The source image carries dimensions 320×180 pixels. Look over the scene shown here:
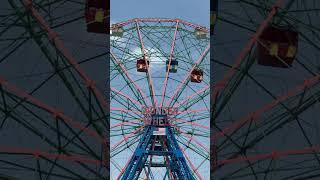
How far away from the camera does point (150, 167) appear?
27.2m

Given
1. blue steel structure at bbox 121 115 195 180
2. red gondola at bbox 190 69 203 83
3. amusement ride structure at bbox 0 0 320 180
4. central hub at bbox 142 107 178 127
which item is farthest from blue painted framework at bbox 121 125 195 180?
amusement ride structure at bbox 0 0 320 180

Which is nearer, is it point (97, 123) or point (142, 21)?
point (97, 123)

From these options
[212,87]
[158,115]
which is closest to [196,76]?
[158,115]

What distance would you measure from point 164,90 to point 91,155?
1293 cm

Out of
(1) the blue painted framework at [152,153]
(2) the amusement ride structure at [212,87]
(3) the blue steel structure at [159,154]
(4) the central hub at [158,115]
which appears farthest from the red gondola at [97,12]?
(1) the blue painted framework at [152,153]

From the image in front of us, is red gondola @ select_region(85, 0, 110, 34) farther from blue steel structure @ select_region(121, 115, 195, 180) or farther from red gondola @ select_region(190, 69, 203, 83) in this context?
red gondola @ select_region(190, 69, 203, 83)

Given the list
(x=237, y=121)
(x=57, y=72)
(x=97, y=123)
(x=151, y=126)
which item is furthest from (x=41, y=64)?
(x=151, y=126)

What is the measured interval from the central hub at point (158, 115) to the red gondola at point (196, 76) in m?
1.87

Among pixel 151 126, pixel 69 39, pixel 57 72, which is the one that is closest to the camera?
pixel 57 72

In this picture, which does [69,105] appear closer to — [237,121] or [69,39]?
[69,39]

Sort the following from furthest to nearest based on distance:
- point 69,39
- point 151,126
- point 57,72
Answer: point 151,126
point 69,39
point 57,72

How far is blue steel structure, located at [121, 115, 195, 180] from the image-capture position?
26453mm

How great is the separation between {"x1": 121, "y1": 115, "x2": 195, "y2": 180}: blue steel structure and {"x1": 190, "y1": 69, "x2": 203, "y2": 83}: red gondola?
8.25 feet

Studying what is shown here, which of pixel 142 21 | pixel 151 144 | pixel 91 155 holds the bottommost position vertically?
pixel 91 155
